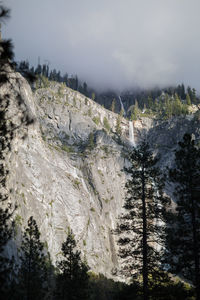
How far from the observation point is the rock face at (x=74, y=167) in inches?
1762

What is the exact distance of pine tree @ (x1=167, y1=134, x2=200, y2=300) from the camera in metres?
16.2

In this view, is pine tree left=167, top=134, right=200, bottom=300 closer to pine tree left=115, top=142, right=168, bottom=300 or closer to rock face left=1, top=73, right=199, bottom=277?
pine tree left=115, top=142, right=168, bottom=300

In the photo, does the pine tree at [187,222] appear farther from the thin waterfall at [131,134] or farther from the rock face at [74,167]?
the thin waterfall at [131,134]

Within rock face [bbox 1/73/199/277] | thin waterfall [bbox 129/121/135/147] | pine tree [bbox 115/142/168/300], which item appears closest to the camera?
pine tree [bbox 115/142/168/300]

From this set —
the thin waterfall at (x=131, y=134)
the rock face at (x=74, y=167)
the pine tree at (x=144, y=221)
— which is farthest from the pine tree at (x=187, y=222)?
the thin waterfall at (x=131, y=134)

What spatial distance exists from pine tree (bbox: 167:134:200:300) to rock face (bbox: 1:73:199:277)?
17555 millimetres

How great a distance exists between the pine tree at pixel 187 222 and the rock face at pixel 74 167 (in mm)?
17555

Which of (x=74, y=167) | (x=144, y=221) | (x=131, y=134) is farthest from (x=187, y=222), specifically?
(x=131, y=134)

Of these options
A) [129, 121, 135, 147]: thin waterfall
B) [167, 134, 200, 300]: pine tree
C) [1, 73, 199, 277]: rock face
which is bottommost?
[167, 134, 200, 300]: pine tree

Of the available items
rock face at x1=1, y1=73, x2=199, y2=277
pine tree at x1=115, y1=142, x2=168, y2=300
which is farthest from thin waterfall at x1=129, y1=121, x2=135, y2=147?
pine tree at x1=115, y1=142, x2=168, y2=300

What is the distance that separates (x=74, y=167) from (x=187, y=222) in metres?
51.1

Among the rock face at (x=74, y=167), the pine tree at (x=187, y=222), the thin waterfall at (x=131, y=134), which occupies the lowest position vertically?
the pine tree at (x=187, y=222)

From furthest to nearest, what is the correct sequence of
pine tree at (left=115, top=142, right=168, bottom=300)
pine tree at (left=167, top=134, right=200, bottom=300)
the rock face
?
the rock face < pine tree at (left=115, top=142, right=168, bottom=300) < pine tree at (left=167, top=134, right=200, bottom=300)

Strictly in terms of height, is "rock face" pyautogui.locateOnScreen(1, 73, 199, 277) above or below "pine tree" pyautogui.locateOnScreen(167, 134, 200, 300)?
above
